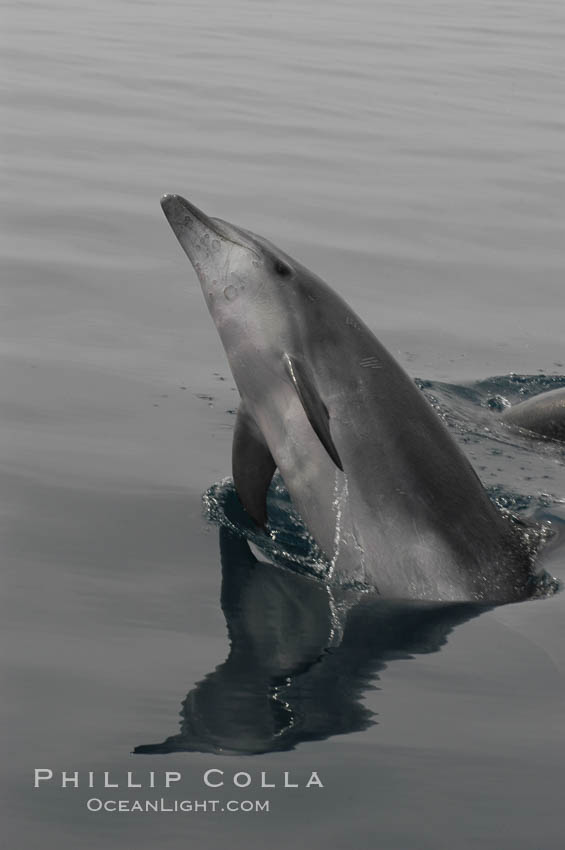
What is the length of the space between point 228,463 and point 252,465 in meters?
1.28

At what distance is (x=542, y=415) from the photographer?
450 inches

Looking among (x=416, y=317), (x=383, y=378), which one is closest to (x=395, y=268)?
(x=416, y=317)

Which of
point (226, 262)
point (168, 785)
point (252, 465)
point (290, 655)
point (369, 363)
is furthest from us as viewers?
point (252, 465)

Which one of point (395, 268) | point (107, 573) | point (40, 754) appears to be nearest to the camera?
point (40, 754)

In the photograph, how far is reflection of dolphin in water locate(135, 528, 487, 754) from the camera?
600 cm

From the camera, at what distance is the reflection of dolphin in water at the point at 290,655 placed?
236 inches

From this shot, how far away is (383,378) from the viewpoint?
7922mm

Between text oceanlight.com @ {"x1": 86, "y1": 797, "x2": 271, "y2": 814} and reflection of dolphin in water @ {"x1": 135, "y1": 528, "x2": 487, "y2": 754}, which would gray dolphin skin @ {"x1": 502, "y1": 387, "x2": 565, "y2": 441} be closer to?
reflection of dolphin in water @ {"x1": 135, "y1": 528, "x2": 487, "y2": 754}

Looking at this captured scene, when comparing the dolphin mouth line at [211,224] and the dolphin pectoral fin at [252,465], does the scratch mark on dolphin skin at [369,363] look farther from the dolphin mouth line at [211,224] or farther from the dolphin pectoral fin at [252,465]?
the dolphin mouth line at [211,224]

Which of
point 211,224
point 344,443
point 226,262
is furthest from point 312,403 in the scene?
point 211,224

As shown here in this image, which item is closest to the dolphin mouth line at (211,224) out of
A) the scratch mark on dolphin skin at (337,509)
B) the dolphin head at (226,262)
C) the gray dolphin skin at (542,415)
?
the dolphin head at (226,262)

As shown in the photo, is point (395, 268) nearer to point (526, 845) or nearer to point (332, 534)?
point (332, 534)

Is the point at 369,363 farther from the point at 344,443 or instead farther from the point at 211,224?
the point at 211,224

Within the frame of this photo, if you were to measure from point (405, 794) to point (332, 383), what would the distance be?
2908 mm
